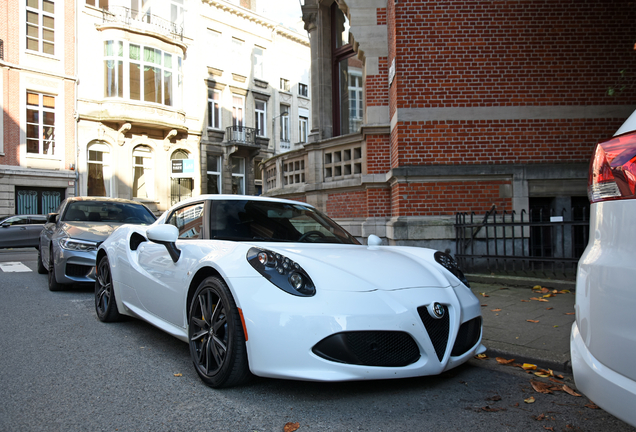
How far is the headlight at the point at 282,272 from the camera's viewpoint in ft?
8.96

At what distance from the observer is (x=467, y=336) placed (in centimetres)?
302

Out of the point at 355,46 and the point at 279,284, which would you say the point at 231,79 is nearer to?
the point at 355,46

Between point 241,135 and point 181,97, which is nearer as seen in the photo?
point 181,97

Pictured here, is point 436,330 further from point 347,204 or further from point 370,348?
point 347,204

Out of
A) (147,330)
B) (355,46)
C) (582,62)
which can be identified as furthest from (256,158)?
(147,330)

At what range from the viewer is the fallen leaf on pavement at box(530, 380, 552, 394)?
9.86 ft

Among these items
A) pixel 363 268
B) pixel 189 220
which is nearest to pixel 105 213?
pixel 189 220

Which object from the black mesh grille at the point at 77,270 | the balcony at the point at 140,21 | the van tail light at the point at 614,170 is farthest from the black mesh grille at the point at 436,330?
the balcony at the point at 140,21

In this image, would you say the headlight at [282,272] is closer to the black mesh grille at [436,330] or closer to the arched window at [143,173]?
the black mesh grille at [436,330]

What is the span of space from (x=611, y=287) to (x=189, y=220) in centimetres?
318

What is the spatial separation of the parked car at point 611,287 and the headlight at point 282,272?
55.2 inches

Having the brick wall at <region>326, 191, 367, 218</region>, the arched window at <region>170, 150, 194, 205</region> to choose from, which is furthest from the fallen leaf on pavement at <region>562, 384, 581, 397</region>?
the arched window at <region>170, 150, 194, 205</region>

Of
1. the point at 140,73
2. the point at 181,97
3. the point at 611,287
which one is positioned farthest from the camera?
the point at 181,97

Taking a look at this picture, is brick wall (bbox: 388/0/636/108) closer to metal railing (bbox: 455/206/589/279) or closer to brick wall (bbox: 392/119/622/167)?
brick wall (bbox: 392/119/622/167)
